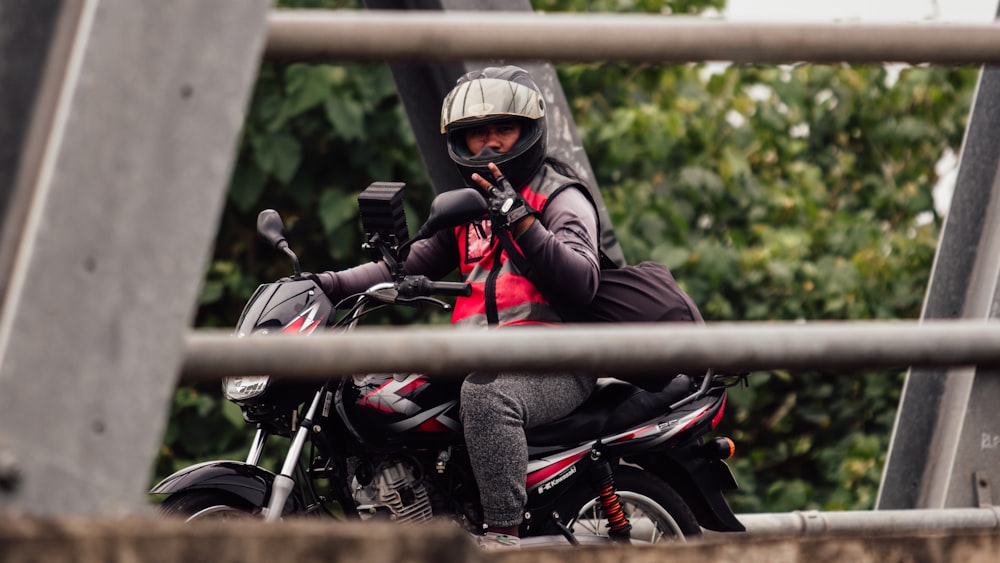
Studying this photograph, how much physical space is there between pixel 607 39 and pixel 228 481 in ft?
6.47

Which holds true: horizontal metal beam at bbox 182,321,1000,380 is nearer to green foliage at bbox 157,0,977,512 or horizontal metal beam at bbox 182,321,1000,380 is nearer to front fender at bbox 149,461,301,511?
front fender at bbox 149,461,301,511

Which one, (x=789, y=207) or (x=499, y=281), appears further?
(x=789, y=207)

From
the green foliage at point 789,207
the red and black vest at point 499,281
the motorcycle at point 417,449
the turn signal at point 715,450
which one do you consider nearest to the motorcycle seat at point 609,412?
the motorcycle at point 417,449

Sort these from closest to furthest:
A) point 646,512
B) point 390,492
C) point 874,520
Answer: point 390,492 < point 874,520 < point 646,512

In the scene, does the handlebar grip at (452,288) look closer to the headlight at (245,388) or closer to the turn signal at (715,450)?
the headlight at (245,388)

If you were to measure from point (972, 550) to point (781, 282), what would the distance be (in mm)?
5009

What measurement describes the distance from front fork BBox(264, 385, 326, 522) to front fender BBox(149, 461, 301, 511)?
3 cm

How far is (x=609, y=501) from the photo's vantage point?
3340 mm

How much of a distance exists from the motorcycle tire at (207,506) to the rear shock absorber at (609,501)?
32.1 inches

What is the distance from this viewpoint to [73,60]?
1.08 meters

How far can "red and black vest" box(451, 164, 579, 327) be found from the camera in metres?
3.19

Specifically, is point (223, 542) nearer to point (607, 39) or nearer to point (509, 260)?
point (607, 39)

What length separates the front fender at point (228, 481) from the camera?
9.78 ft

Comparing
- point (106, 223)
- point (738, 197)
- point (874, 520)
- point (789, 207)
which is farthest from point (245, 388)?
point (789, 207)
